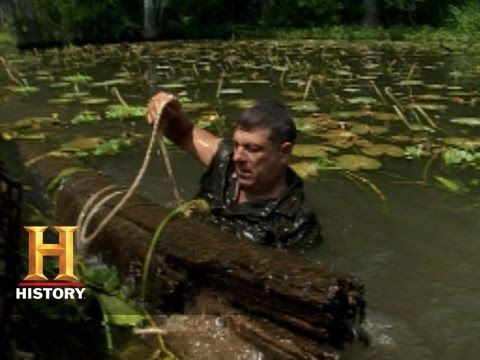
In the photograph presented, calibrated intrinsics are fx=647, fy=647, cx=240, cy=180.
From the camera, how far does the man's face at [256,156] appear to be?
3.41 metres

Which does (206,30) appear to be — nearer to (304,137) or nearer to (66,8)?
(66,8)

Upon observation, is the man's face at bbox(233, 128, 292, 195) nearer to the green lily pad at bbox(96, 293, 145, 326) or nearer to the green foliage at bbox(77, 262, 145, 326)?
the green foliage at bbox(77, 262, 145, 326)

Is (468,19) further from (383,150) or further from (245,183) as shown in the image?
(245,183)

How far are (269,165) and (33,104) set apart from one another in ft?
16.7

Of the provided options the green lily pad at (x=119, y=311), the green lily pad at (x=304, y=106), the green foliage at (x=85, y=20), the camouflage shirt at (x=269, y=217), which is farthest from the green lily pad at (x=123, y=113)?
the green foliage at (x=85, y=20)

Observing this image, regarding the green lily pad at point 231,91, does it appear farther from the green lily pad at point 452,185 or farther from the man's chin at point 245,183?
the man's chin at point 245,183

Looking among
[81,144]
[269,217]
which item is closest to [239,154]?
[269,217]

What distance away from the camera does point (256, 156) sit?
3.41m

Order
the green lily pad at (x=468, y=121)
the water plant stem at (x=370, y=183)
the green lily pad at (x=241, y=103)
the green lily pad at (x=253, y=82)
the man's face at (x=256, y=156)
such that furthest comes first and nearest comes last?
the green lily pad at (x=253, y=82) < the green lily pad at (x=241, y=103) < the green lily pad at (x=468, y=121) < the water plant stem at (x=370, y=183) < the man's face at (x=256, y=156)

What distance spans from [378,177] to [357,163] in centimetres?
21

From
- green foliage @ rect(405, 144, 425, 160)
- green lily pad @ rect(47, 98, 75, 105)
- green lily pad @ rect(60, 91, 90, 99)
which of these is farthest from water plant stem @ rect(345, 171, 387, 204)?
green lily pad @ rect(60, 91, 90, 99)

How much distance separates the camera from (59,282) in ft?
7.22

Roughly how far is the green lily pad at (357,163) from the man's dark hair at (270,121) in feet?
4.73

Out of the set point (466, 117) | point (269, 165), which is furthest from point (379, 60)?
point (269, 165)
